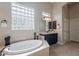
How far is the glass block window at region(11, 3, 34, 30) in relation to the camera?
130cm

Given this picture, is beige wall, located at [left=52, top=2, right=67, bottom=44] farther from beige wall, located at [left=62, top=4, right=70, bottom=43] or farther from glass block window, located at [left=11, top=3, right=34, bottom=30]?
glass block window, located at [left=11, top=3, right=34, bottom=30]

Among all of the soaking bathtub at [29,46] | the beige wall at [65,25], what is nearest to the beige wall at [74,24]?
the beige wall at [65,25]

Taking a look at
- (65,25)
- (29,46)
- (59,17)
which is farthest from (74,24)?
(29,46)

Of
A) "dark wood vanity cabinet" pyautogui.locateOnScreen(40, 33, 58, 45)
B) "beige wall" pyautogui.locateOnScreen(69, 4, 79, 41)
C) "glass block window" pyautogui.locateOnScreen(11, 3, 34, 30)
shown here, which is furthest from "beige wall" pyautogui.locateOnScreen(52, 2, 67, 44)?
"glass block window" pyautogui.locateOnScreen(11, 3, 34, 30)

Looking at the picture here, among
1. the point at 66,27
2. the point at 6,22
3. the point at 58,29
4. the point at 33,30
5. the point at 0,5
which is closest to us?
the point at 0,5

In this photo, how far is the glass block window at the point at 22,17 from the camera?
51.1 inches

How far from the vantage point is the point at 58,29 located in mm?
1549

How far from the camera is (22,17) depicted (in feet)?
4.42

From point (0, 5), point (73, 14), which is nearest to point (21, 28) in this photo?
point (0, 5)

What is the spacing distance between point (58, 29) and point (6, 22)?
0.82 meters

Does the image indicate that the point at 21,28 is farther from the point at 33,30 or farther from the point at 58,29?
the point at 58,29

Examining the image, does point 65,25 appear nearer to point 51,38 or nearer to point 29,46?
point 51,38

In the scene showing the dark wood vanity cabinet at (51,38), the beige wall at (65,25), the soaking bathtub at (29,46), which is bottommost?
the soaking bathtub at (29,46)

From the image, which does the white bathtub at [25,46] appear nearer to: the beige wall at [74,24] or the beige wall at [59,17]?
the beige wall at [59,17]
